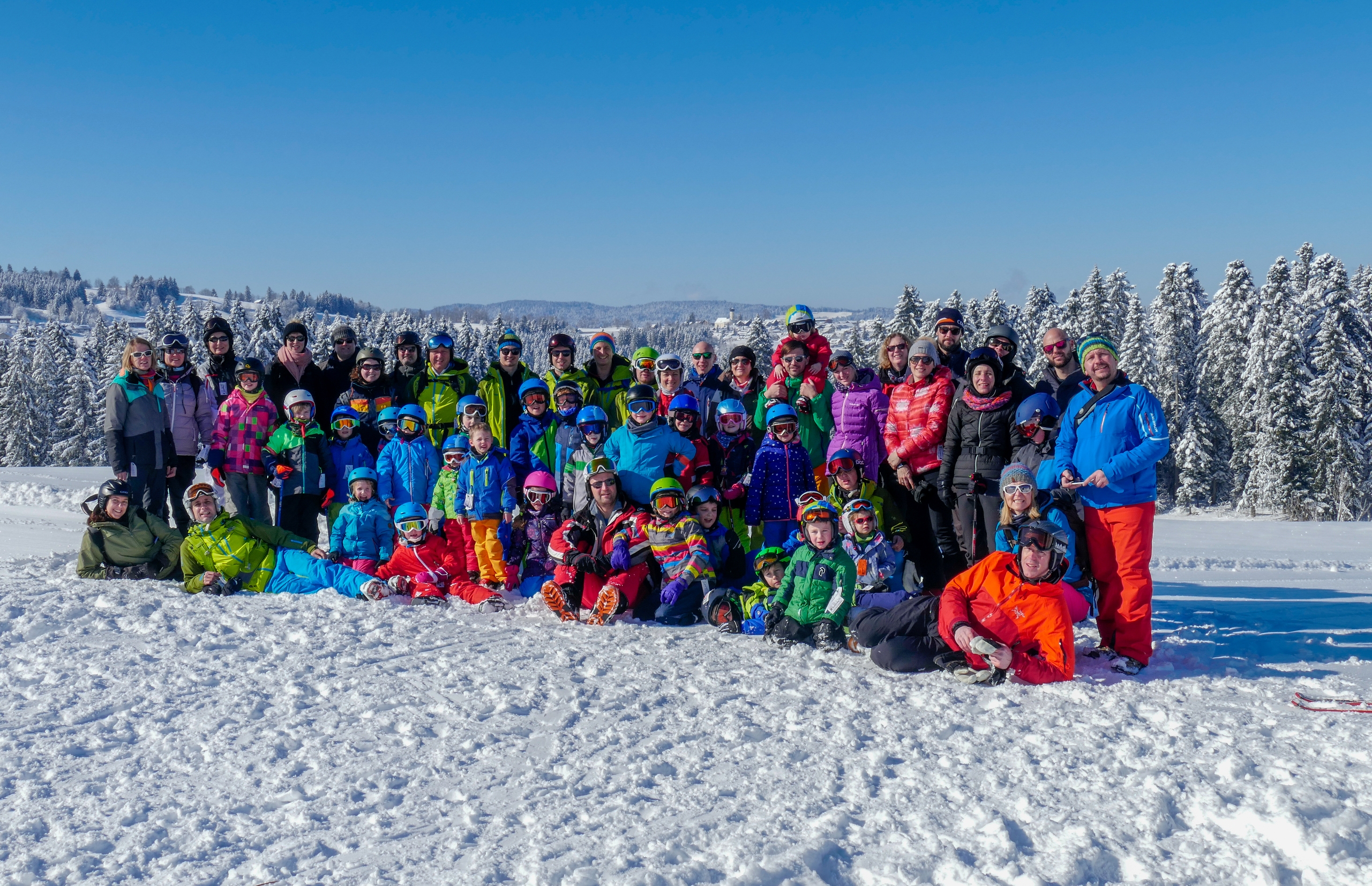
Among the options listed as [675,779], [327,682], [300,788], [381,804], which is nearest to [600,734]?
[675,779]

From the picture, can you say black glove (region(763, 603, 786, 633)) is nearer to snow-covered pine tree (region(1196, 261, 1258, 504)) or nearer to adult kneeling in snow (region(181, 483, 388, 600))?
adult kneeling in snow (region(181, 483, 388, 600))

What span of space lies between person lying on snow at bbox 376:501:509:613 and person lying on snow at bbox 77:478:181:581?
2117mm

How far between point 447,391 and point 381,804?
5.37m

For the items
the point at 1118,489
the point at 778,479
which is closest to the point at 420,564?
the point at 778,479

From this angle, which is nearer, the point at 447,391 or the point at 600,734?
the point at 600,734

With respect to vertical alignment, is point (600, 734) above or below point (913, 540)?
below

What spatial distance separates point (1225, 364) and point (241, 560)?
32.7m

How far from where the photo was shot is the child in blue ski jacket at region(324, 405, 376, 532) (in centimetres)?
797

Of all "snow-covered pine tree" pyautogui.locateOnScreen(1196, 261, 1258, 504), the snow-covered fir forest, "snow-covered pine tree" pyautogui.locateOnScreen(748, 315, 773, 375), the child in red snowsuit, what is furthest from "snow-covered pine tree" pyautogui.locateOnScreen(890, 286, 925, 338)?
the child in red snowsuit

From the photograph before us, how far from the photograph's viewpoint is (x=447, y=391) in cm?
820

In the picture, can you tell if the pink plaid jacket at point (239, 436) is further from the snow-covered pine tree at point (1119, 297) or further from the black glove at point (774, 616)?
the snow-covered pine tree at point (1119, 297)

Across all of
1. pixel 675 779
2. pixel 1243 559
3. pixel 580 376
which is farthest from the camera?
pixel 1243 559

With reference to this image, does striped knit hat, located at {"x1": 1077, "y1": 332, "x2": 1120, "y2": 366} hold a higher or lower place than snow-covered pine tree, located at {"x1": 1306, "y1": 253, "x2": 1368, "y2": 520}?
higher

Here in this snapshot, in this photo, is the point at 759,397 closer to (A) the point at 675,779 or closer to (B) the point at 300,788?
(A) the point at 675,779
